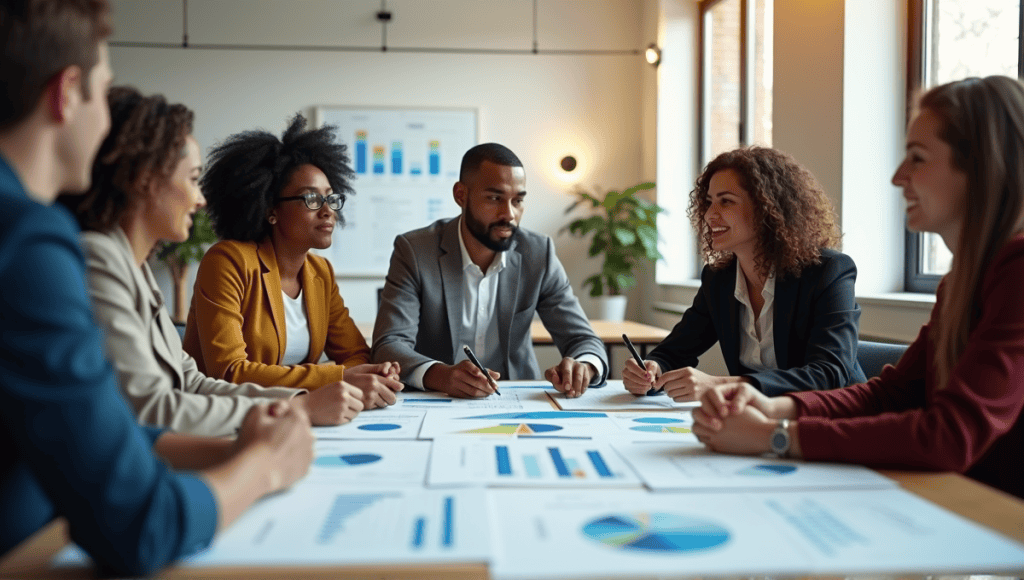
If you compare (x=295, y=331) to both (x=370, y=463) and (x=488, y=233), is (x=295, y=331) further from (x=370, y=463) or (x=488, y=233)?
(x=370, y=463)

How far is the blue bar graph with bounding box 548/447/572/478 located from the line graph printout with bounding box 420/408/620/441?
105 mm

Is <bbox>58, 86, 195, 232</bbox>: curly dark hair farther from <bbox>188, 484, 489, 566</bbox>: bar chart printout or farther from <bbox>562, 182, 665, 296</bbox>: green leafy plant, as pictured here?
<bbox>562, 182, 665, 296</bbox>: green leafy plant

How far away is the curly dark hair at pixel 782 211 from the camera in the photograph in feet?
7.18

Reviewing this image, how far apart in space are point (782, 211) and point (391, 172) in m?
4.07

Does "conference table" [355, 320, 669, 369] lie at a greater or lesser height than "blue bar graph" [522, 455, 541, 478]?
lesser

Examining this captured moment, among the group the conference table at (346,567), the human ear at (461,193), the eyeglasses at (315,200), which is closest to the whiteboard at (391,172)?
the human ear at (461,193)

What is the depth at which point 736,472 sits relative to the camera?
1.18 metres

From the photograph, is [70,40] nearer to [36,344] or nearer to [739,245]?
[36,344]

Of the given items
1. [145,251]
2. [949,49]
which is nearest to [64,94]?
[145,251]

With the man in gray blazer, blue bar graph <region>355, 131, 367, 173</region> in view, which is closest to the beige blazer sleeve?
the man in gray blazer

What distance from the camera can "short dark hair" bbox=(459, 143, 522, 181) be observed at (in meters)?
2.74

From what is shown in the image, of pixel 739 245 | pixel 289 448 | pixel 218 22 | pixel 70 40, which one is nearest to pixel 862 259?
pixel 739 245

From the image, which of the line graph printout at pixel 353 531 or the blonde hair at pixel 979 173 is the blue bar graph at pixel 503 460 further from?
the blonde hair at pixel 979 173

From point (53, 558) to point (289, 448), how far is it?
311 mm
